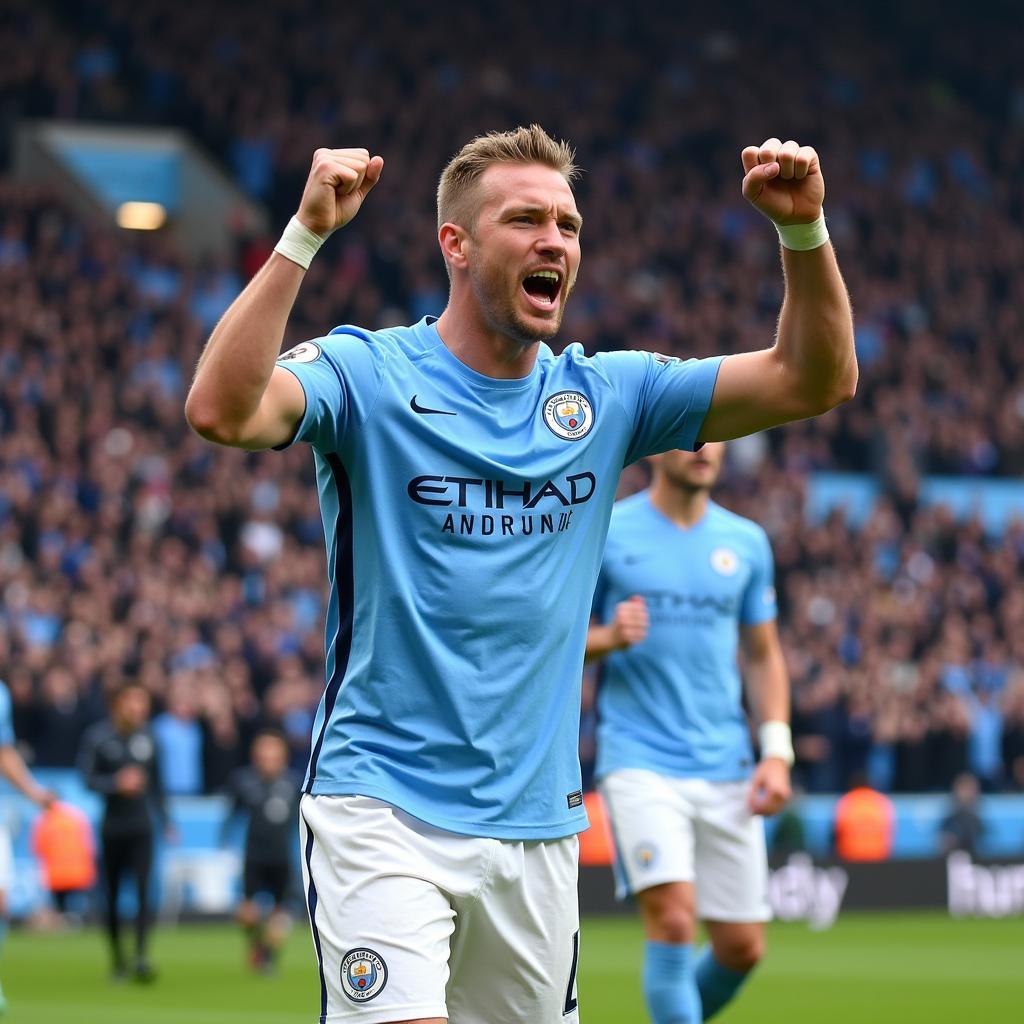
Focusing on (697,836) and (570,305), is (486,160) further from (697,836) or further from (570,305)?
(570,305)

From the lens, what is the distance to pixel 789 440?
100 ft

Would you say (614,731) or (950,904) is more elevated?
(614,731)

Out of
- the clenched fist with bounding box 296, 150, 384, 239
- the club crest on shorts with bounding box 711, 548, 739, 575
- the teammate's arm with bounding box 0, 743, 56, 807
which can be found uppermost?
the clenched fist with bounding box 296, 150, 384, 239

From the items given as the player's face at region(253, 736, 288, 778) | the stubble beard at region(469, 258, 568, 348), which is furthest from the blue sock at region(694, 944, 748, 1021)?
the player's face at region(253, 736, 288, 778)

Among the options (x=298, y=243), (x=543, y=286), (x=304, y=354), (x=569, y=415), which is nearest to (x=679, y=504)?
(x=569, y=415)

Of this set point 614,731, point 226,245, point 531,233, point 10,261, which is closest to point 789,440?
point 226,245

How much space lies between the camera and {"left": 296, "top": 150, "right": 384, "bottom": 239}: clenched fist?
14.4 ft

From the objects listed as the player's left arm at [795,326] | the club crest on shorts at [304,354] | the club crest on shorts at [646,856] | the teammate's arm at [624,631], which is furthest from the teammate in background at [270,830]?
the club crest on shorts at [304,354]

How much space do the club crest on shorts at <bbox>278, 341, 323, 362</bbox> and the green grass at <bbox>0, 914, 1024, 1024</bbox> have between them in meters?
7.72

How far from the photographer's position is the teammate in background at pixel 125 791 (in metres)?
15.6

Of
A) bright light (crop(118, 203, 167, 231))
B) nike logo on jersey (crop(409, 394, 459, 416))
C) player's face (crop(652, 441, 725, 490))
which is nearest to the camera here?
nike logo on jersey (crop(409, 394, 459, 416))

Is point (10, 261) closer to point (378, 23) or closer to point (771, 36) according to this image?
point (378, 23)

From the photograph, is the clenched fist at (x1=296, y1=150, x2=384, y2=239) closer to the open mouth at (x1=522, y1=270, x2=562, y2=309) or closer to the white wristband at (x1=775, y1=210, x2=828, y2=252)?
the open mouth at (x1=522, y1=270, x2=562, y2=309)

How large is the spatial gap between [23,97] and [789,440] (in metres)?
12.1
